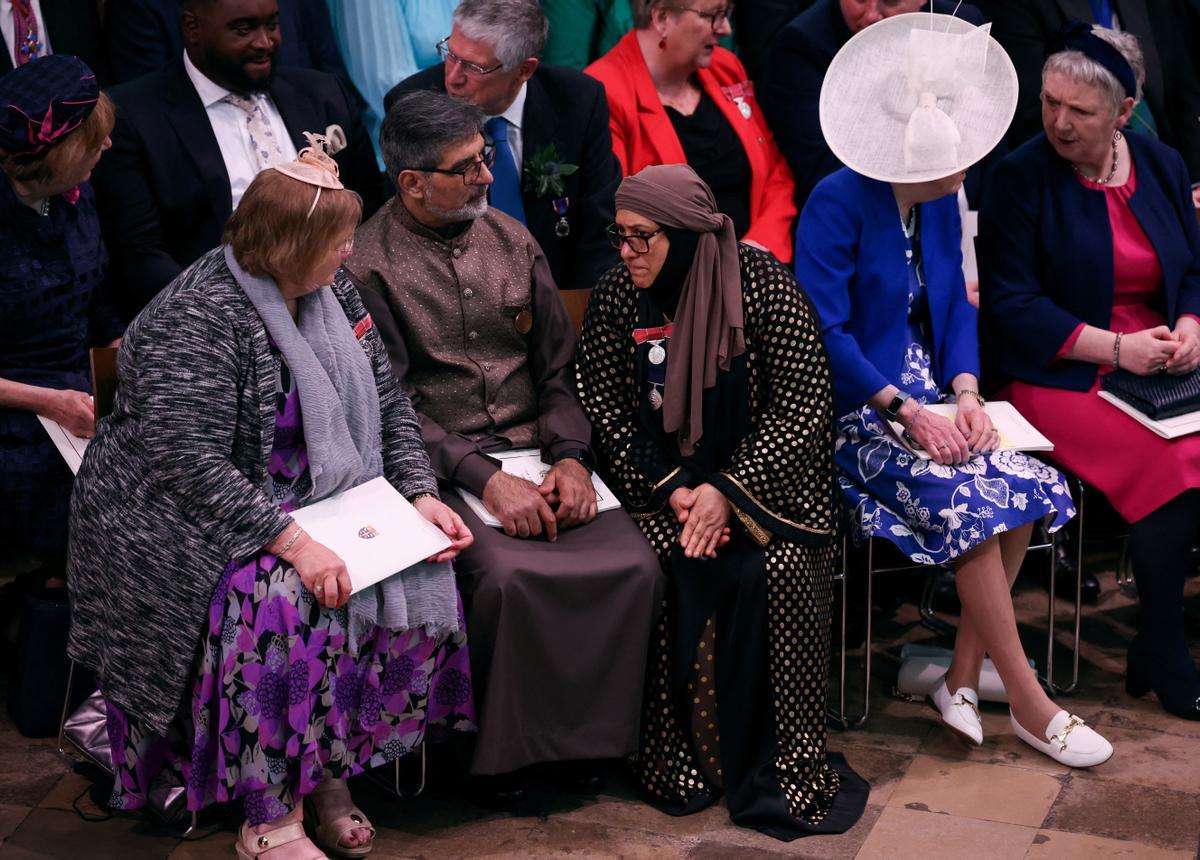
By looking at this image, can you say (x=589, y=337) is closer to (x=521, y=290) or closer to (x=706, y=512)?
(x=521, y=290)

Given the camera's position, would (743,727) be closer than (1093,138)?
Yes

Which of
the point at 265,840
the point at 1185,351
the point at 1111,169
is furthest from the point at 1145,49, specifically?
the point at 265,840

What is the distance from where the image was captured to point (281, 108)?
4.61 metres

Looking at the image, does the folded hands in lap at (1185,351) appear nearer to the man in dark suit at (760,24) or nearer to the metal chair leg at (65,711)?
the man in dark suit at (760,24)

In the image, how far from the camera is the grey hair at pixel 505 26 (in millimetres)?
4551

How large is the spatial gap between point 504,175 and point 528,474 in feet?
3.53

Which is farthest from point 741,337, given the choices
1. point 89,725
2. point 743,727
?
point 89,725

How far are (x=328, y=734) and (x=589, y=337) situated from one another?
124cm

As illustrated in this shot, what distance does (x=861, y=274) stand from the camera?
178 inches

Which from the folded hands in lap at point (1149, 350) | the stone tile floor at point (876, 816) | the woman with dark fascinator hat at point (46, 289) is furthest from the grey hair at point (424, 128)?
the folded hands in lap at point (1149, 350)

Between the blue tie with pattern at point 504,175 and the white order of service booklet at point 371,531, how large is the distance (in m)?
1.24

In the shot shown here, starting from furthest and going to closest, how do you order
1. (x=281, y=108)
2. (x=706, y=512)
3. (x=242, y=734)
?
1. (x=281, y=108)
2. (x=706, y=512)
3. (x=242, y=734)

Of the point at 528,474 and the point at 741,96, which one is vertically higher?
the point at 741,96

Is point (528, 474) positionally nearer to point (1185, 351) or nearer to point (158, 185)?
point (158, 185)
